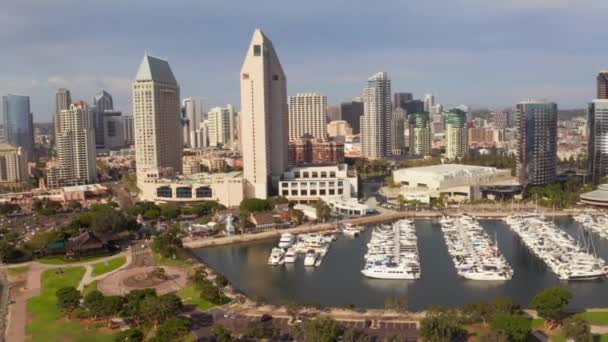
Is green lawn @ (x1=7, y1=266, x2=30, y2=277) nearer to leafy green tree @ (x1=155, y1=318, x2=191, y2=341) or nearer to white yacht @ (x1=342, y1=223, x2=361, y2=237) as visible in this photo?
leafy green tree @ (x1=155, y1=318, x2=191, y2=341)

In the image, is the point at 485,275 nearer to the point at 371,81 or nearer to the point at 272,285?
the point at 272,285

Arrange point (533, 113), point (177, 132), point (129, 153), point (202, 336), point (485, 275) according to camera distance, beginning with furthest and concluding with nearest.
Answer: point (129, 153)
point (177, 132)
point (533, 113)
point (485, 275)
point (202, 336)

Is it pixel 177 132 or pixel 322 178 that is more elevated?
pixel 177 132

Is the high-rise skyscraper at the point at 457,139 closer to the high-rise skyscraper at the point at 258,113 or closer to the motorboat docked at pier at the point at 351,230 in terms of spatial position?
the high-rise skyscraper at the point at 258,113

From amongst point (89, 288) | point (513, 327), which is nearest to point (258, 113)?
point (89, 288)

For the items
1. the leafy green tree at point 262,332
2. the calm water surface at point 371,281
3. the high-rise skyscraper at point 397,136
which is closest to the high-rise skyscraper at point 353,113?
the high-rise skyscraper at point 397,136

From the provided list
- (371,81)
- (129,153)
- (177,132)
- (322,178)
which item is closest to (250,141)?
(322,178)
